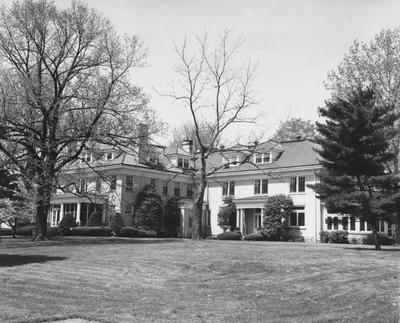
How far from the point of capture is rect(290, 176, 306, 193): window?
1702 inches

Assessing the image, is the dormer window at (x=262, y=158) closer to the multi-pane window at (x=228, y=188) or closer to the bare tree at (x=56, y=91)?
the multi-pane window at (x=228, y=188)

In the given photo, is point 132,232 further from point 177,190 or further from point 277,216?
point 277,216

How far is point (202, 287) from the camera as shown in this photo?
522 inches

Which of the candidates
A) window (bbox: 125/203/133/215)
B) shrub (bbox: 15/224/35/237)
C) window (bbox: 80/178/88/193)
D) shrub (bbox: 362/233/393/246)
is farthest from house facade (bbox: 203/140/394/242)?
shrub (bbox: 15/224/35/237)

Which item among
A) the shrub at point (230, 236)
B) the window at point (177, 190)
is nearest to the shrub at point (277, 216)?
the shrub at point (230, 236)

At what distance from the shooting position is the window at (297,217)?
42.7 meters

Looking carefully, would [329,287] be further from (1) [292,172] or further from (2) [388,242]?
(1) [292,172]

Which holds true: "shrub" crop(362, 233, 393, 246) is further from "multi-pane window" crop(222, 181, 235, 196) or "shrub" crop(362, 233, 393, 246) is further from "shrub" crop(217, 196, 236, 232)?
"multi-pane window" crop(222, 181, 235, 196)

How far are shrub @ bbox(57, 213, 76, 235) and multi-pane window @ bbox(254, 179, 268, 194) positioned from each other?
1651cm

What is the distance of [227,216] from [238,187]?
3.11 metres

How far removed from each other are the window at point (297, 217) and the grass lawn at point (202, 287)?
901 inches

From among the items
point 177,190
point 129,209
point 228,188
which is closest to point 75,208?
point 129,209

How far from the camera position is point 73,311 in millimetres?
9633

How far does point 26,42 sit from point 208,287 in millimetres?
23744
